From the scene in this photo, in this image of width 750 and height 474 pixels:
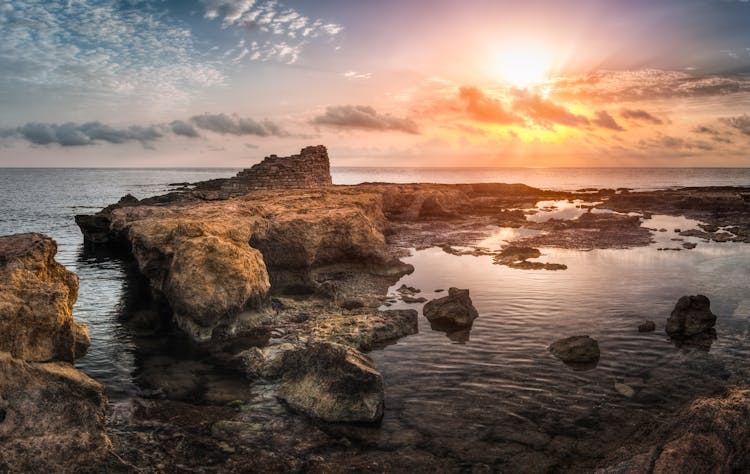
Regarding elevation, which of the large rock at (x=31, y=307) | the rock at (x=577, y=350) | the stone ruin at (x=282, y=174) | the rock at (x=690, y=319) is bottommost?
the rock at (x=577, y=350)

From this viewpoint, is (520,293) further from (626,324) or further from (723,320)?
(723,320)

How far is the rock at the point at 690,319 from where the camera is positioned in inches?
730

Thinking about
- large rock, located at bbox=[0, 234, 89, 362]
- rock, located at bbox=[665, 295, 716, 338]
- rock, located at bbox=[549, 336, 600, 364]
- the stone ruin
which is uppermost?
the stone ruin

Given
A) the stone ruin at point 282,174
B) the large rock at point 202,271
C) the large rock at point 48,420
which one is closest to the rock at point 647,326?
the large rock at point 202,271

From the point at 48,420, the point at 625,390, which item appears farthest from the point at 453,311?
the point at 48,420

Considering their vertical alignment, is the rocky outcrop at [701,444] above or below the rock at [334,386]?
above

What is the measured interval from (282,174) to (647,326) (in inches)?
1157

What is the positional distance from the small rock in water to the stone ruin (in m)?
29.5

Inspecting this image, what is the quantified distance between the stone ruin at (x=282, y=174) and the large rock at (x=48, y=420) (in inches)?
1061

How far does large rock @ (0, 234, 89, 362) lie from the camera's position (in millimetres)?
11234

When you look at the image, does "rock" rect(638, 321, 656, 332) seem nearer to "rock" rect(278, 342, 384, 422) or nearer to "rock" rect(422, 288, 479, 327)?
"rock" rect(422, 288, 479, 327)

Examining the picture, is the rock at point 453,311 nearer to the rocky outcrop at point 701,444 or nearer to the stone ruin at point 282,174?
the rocky outcrop at point 701,444

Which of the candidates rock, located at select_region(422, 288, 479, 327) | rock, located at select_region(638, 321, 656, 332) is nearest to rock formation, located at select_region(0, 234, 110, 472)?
rock, located at select_region(422, 288, 479, 327)

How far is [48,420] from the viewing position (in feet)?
32.7
